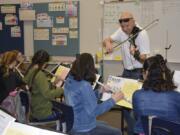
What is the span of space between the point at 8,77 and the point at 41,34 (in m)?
2.38

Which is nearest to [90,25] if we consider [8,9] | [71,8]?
[71,8]

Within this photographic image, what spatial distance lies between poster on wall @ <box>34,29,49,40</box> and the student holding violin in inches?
73.4

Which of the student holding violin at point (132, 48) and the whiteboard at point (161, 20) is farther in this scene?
the whiteboard at point (161, 20)

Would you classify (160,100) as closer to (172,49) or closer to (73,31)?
(172,49)

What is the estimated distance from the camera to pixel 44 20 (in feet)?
18.2

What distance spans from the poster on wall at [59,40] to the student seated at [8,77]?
6.12 feet

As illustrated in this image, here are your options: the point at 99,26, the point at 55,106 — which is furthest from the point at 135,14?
the point at 55,106

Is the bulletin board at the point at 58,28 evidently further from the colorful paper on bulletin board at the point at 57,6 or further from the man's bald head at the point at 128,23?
the man's bald head at the point at 128,23

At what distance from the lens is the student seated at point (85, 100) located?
2.51m

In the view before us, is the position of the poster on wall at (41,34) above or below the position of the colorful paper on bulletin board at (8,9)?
below

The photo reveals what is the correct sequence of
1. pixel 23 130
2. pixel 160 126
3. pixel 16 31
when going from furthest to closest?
pixel 16 31 < pixel 160 126 < pixel 23 130

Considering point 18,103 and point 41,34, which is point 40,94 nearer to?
point 18,103

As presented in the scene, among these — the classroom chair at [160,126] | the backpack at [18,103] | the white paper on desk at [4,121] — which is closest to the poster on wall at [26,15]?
the backpack at [18,103]

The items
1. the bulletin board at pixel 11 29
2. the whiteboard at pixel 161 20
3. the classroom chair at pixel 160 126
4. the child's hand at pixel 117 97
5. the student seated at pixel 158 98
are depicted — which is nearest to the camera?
the classroom chair at pixel 160 126
